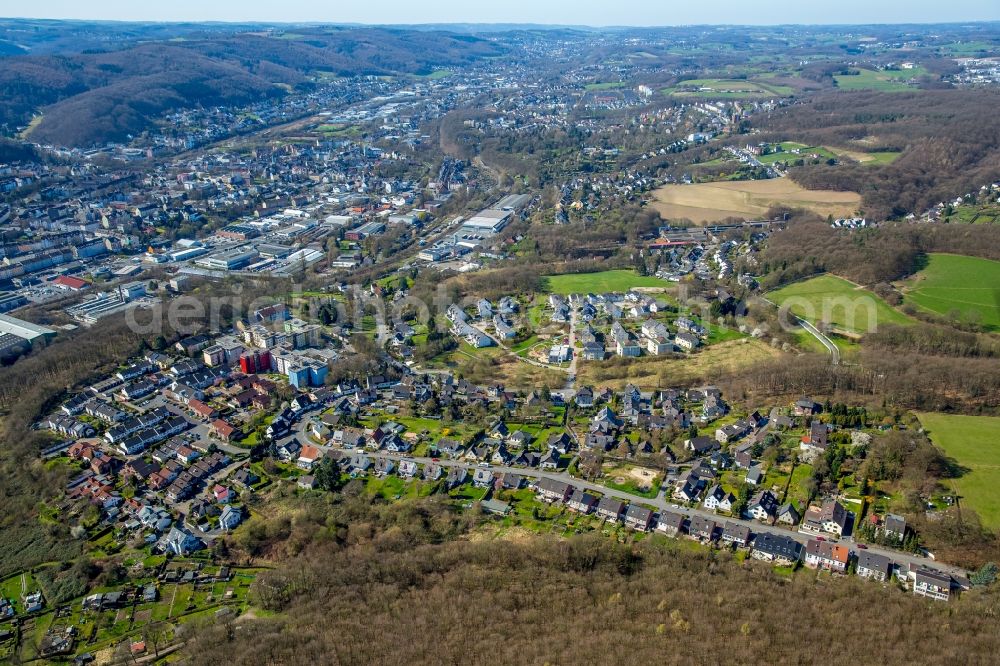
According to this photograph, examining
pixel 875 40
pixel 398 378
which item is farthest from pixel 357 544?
pixel 875 40

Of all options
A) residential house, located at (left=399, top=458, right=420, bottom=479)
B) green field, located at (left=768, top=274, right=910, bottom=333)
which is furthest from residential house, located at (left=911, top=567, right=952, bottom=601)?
green field, located at (left=768, top=274, right=910, bottom=333)

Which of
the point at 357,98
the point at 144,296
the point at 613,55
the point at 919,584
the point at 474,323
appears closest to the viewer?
the point at 919,584

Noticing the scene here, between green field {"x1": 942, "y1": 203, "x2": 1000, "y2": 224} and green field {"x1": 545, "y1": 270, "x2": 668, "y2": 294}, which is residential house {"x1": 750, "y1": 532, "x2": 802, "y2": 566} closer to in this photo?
green field {"x1": 545, "y1": 270, "x2": 668, "y2": 294}

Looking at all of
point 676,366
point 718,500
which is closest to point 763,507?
point 718,500

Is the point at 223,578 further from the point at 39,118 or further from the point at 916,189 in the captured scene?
the point at 39,118

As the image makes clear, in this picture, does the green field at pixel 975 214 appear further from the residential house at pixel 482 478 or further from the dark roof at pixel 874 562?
the residential house at pixel 482 478

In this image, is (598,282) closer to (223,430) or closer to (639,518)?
(639,518)
